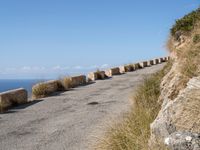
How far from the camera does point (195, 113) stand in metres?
6.40

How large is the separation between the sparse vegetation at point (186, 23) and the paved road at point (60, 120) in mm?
3235

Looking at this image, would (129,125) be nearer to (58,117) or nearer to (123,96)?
(58,117)

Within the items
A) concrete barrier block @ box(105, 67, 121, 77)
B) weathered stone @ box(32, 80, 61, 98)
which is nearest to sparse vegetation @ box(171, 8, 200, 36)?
weathered stone @ box(32, 80, 61, 98)

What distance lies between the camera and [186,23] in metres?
16.3

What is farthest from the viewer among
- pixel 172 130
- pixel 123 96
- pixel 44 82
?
pixel 44 82

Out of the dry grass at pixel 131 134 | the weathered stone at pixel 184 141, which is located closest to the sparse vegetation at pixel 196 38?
the dry grass at pixel 131 134

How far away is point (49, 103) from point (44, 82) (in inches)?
181

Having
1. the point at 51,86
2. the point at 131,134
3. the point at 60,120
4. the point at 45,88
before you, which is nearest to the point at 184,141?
the point at 131,134

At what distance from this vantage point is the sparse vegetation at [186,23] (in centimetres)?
1560

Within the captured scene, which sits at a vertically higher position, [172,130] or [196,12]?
[196,12]

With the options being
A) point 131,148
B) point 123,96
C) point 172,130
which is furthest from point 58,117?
point 172,130

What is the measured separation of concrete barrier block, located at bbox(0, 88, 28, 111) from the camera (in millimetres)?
16688

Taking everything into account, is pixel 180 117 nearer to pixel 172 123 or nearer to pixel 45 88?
pixel 172 123

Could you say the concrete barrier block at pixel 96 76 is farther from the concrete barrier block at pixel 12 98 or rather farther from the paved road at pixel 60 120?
the concrete barrier block at pixel 12 98
